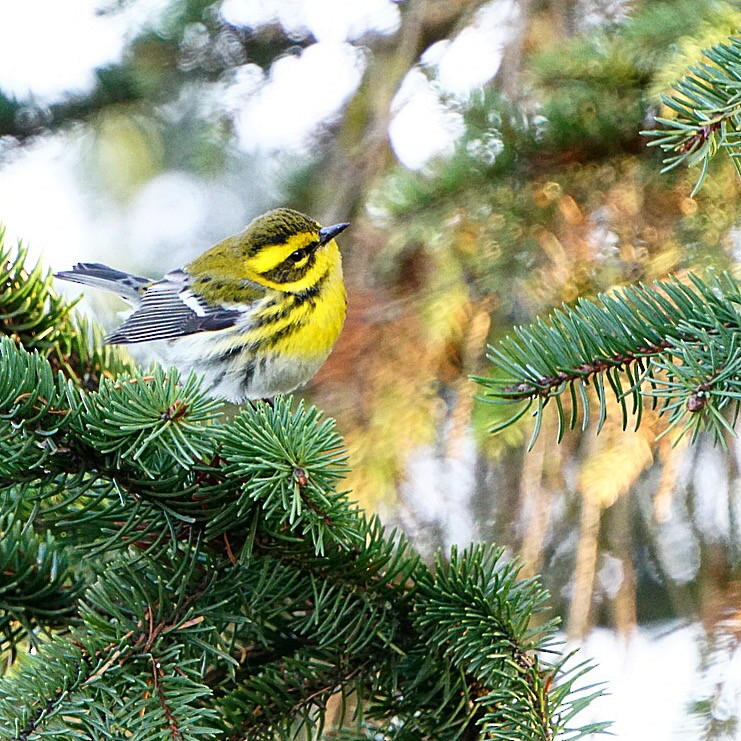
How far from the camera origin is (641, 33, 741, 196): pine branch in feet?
3.88

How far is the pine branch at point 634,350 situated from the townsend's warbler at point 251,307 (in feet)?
3.78

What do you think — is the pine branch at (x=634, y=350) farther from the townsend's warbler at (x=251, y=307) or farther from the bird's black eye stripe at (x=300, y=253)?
the bird's black eye stripe at (x=300, y=253)

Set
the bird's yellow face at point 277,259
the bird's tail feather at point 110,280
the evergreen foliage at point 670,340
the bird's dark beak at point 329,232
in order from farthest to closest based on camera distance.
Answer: the bird's tail feather at point 110,280, the bird's yellow face at point 277,259, the bird's dark beak at point 329,232, the evergreen foliage at point 670,340

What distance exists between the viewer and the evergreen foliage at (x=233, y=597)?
3.85ft

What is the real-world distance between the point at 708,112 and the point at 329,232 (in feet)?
4.34

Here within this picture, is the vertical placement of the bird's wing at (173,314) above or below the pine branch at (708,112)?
above

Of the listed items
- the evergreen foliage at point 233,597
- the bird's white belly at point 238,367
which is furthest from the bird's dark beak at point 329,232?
the evergreen foliage at point 233,597

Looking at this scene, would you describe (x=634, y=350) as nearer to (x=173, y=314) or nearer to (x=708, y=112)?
(x=708, y=112)

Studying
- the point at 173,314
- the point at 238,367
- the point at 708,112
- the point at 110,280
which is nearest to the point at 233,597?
the point at 708,112

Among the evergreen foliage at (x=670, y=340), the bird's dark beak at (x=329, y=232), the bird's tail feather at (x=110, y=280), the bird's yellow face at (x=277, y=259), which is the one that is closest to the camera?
the evergreen foliage at (x=670, y=340)

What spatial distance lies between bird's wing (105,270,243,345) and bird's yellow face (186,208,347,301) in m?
0.06

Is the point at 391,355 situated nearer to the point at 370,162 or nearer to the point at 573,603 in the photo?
the point at 370,162

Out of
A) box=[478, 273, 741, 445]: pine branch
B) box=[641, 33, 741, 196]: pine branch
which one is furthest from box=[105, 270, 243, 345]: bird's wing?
box=[641, 33, 741, 196]: pine branch

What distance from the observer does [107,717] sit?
45.6 inches
